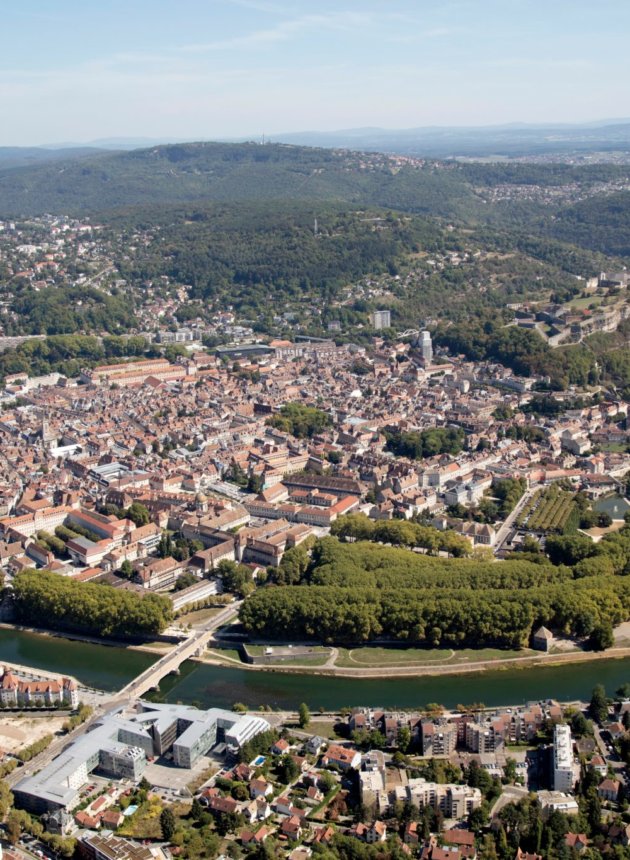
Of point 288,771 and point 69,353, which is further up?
point 69,353

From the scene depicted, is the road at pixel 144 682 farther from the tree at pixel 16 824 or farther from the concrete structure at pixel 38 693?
the tree at pixel 16 824

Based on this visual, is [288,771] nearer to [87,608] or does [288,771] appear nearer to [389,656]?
[389,656]

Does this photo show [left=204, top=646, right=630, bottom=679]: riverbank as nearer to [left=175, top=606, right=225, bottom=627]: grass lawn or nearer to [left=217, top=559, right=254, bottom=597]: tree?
[left=175, top=606, right=225, bottom=627]: grass lawn

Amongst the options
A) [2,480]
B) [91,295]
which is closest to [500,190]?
[91,295]

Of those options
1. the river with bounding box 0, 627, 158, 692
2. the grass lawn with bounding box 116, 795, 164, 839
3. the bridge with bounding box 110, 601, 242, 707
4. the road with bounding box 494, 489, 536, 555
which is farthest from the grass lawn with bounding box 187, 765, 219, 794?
the road with bounding box 494, 489, 536, 555

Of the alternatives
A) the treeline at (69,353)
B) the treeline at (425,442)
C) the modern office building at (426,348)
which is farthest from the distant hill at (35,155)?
the treeline at (425,442)

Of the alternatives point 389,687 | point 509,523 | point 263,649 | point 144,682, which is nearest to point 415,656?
point 389,687
